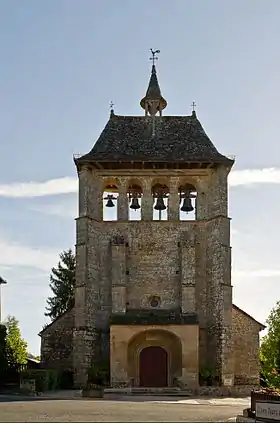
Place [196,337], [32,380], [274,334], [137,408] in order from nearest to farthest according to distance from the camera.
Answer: [137,408] < [32,380] < [196,337] < [274,334]

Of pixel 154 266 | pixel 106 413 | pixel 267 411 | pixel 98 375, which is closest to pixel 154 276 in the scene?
pixel 154 266

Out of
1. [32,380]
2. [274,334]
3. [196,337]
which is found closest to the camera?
[32,380]

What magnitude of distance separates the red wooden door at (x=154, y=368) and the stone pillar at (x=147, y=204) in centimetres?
757

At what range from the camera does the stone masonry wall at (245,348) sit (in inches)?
1753

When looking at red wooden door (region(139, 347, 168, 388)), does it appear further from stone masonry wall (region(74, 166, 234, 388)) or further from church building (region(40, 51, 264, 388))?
stone masonry wall (region(74, 166, 234, 388))

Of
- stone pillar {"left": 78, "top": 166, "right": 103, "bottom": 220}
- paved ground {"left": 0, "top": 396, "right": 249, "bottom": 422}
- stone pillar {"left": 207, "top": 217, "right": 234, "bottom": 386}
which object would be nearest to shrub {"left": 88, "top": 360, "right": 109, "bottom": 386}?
stone pillar {"left": 207, "top": 217, "right": 234, "bottom": 386}

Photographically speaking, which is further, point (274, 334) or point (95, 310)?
point (274, 334)

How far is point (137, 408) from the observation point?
88.0 feet

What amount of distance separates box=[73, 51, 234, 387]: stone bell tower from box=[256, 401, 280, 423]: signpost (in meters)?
19.6

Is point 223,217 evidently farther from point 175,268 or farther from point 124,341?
point 124,341

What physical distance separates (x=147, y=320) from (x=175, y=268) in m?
3.73

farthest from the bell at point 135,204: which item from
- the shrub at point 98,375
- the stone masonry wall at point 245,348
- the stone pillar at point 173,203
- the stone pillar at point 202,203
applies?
the shrub at point 98,375

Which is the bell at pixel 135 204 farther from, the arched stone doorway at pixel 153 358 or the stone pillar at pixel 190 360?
the stone pillar at pixel 190 360

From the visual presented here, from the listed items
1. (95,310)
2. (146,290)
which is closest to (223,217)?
(146,290)
